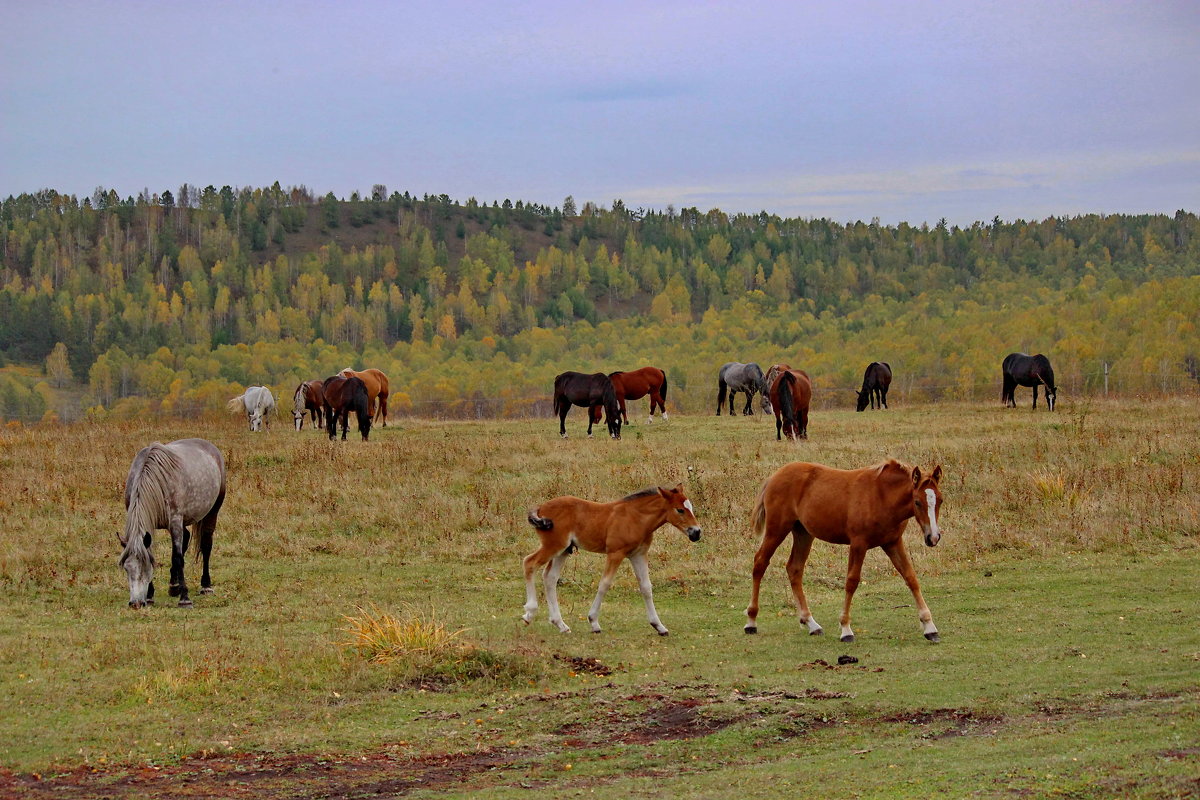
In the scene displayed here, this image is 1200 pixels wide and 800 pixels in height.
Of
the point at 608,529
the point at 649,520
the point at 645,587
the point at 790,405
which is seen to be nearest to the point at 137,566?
the point at 608,529

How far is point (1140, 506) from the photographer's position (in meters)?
18.1

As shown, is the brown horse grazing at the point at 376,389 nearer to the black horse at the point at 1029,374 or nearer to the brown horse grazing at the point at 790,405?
the brown horse grazing at the point at 790,405

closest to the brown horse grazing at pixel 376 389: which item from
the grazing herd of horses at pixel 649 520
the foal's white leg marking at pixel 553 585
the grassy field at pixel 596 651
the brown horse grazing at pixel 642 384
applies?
the brown horse grazing at pixel 642 384

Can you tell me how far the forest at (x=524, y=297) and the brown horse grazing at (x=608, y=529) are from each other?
5108cm

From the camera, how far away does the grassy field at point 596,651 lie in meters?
7.39

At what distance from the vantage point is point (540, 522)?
471 inches

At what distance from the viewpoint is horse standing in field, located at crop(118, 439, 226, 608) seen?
13586 millimetres

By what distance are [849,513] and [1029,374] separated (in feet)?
91.3

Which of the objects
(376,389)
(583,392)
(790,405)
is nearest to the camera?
(790,405)

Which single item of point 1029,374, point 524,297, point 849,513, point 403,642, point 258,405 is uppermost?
point 524,297

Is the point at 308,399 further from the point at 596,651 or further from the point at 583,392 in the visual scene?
the point at 596,651

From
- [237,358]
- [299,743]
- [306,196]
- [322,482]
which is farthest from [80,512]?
[306,196]

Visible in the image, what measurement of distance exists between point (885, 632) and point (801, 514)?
1544mm

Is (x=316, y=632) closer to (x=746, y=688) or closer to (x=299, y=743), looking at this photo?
(x=299, y=743)
